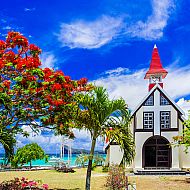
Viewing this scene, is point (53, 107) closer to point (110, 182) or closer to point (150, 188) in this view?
point (110, 182)

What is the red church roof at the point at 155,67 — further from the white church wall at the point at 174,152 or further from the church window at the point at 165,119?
the white church wall at the point at 174,152

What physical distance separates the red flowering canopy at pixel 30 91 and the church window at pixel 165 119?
16044mm

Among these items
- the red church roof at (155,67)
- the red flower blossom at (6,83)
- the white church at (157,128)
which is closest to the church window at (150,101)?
the white church at (157,128)

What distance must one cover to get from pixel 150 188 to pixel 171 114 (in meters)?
12.2

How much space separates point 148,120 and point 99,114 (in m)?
16.4

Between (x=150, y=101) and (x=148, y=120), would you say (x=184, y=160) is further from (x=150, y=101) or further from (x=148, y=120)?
(x=150, y=101)

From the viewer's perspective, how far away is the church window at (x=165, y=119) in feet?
93.0

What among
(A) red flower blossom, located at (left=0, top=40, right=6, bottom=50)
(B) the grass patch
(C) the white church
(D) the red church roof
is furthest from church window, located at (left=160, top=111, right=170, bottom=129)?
(A) red flower blossom, located at (left=0, top=40, right=6, bottom=50)

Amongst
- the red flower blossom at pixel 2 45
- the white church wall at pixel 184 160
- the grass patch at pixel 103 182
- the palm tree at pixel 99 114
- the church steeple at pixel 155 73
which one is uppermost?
the church steeple at pixel 155 73

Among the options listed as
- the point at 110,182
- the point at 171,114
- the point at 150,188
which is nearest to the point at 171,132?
the point at 171,114

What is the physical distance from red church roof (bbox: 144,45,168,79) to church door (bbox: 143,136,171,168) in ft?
21.4

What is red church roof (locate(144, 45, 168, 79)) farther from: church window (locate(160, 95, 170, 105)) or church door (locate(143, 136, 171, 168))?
church door (locate(143, 136, 171, 168))

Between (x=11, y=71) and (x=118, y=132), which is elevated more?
(x=11, y=71)

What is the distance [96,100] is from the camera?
41.4ft
